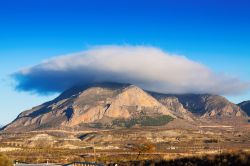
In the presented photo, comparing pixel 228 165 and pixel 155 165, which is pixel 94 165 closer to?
pixel 155 165

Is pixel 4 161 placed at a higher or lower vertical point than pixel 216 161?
higher

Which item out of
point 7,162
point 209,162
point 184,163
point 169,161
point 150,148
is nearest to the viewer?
point 209,162

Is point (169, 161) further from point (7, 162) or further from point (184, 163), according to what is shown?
point (7, 162)

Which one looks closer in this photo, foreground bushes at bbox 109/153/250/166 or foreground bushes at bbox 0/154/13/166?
foreground bushes at bbox 109/153/250/166

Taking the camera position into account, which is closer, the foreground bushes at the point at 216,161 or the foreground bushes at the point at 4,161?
the foreground bushes at the point at 216,161

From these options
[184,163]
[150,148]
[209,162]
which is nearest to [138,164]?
[184,163]

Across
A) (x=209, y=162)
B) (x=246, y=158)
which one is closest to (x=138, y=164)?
(x=209, y=162)

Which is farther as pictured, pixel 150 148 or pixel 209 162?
pixel 150 148

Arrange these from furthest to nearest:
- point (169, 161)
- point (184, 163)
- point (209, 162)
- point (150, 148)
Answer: point (150, 148) < point (169, 161) < point (184, 163) < point (209, 162)

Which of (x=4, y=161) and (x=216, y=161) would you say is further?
(x=4, y=161)
